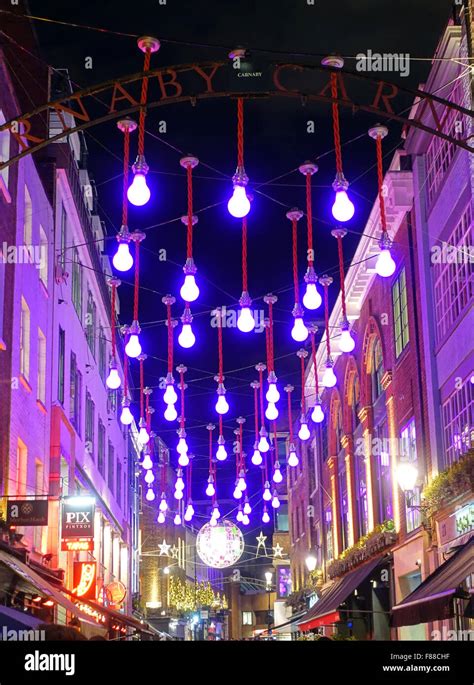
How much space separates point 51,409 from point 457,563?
11536 mm

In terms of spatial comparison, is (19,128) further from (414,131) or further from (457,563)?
(457,563)

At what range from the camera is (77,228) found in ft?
105

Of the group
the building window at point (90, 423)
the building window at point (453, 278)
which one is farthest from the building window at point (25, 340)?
the building window at point (90, 423)

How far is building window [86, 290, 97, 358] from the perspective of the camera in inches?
1419

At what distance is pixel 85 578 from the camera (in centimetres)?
2878

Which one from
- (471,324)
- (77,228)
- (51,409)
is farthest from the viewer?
(77,228)

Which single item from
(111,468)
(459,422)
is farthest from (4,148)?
(111,468)

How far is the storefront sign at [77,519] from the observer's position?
82.4 feet

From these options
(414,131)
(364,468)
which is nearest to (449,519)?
(414,131)

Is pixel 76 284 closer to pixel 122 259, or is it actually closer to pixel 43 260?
pixel 43 260

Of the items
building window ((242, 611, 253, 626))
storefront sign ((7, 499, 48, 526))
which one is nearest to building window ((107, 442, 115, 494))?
storefront sign ((7, 499, 48, 526))

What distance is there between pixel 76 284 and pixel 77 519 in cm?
955

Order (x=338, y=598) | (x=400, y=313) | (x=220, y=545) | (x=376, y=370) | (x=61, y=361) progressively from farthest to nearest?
(x=220, y=545)
(x=376, y=370)
(x=338, y=598)
(x=61, y=361)
(x=400, y=313)

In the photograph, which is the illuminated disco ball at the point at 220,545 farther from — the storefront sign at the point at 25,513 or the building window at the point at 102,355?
the storefront sign at the point at 25,513
